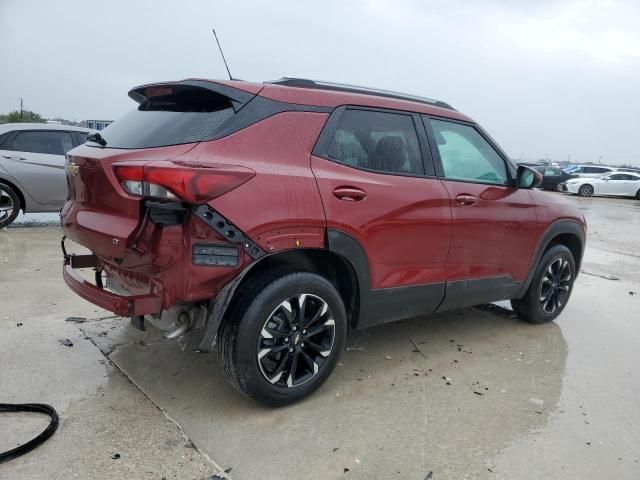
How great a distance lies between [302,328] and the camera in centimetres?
300

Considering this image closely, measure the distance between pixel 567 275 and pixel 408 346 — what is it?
6.08ft

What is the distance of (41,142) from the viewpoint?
26.8 ft

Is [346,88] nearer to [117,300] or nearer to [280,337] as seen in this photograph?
[280,337]

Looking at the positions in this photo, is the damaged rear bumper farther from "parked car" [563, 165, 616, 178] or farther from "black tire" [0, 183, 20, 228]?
"parked car" [563, 165, 616, 178]

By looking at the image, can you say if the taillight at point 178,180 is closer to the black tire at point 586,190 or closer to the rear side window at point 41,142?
the rear side window at point 41,142

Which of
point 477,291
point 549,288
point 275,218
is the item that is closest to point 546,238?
point 549,288

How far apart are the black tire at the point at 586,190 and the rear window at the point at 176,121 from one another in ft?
88.6

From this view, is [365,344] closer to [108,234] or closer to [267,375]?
[267,375]

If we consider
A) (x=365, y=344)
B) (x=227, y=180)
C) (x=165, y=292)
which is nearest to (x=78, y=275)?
(x=165, y=292)

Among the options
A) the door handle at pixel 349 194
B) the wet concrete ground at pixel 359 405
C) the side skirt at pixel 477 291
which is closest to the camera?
the wet concrete ground at pixel 359 405

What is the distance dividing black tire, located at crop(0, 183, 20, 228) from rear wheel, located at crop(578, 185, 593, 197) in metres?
25.4

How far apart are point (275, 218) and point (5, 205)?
6985 millimetres

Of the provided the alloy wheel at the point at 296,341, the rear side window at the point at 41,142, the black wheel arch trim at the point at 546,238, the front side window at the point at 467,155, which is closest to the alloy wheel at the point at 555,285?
the black wheel arch trim at the point at 546,238

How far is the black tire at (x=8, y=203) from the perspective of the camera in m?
7.95
